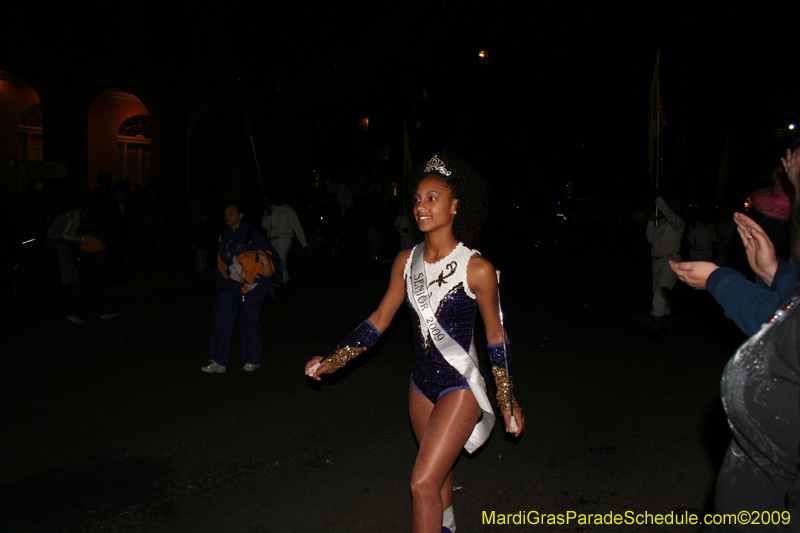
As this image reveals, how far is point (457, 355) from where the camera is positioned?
309 centimetres

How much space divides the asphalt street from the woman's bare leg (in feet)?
3.20

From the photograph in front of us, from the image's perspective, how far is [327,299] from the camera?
11867 mm

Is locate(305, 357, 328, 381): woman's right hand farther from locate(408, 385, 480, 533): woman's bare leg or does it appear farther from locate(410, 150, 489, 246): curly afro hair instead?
locate(410, 150, 489, 246): curly afro hair

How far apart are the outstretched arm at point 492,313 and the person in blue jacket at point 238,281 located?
3.97 m

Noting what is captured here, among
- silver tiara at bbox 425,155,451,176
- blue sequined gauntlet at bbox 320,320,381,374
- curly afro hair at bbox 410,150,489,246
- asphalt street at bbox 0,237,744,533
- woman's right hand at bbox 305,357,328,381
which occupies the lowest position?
asphalt street at bbox 0,237,744,533

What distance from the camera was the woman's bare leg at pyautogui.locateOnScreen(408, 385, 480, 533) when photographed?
2.77 metres

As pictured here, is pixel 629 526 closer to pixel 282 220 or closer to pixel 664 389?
pixel 664 389

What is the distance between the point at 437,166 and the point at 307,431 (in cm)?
286

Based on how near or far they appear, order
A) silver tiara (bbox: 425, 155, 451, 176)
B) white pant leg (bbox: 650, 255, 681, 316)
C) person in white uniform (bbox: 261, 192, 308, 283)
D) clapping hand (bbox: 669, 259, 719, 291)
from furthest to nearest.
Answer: person in white uniform (bbox: 261, 192, 308, 283)
white pant leg (bbox: 650, 255, 681, 316)
silver tiara (bbox: 425, 155, 451, 176)
clapping hand (bbox: 669, 259, 719, 291)

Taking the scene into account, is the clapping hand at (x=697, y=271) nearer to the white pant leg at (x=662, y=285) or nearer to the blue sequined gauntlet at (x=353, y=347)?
the blue sequined gauntlet at (x=353, y=347)

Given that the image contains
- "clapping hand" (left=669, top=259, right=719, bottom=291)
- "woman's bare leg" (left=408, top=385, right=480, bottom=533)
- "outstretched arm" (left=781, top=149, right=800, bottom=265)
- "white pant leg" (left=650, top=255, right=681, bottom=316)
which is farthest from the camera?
"white pant leg" (left=650, top=255, right=681, bottom=316)

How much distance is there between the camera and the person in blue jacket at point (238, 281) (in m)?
6.67

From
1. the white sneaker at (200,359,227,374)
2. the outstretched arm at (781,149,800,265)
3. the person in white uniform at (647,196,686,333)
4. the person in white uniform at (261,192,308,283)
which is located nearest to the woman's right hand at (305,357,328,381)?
the outstretched arm at (781,149,800,265)

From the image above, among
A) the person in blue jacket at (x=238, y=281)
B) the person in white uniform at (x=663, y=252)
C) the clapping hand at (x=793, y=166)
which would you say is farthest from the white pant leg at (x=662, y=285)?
the clapping hand at (x=793, y=166)
